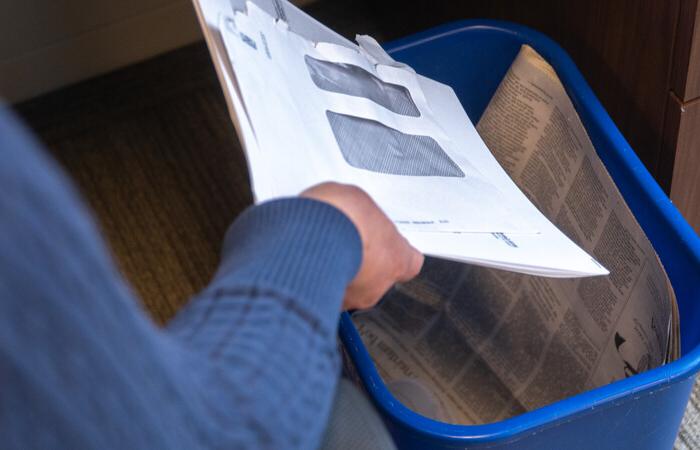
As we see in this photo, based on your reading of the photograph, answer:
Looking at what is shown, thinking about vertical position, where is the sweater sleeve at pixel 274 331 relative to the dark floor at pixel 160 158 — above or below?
above

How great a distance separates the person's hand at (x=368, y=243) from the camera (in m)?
0.41

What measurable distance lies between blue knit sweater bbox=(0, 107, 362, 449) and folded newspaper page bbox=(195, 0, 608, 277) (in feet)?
0.37

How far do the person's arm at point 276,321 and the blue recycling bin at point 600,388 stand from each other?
7.4 inches

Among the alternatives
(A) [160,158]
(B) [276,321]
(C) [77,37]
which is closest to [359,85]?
(B) [276,321]

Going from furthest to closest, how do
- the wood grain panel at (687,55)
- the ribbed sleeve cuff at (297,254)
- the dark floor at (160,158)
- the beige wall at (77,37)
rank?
1. the beige wall at (77,37)
2. the dark floor at (160,158)
3. the wood grain panel at (687,55)
4. the ribbed sleeve cuff at (297,254)

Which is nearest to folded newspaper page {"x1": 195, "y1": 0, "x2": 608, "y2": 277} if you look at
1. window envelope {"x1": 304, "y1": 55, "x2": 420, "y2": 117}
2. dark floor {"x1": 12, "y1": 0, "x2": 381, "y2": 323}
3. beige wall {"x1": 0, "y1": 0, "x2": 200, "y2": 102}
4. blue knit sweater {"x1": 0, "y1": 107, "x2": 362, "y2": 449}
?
window envelope {"x1": 304, "y1": 55, "x2": 420, "y2": 117}

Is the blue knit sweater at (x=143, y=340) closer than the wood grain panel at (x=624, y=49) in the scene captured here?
Yes

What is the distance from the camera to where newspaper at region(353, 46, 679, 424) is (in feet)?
2.22

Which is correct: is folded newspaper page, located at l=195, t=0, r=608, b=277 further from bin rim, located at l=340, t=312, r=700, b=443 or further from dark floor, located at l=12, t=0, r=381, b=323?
dark floor, located at l=12, t=0, r=381, b=323

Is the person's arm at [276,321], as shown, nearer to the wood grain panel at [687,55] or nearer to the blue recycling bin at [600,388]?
the blue recycling bin at [600,388]

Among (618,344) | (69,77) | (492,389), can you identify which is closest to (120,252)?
(69,77)

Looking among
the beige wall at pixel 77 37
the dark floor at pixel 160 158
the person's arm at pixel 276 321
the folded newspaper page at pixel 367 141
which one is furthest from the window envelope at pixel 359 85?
the beige wall at pixel 77 37

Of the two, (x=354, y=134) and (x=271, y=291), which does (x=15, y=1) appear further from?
(x=271, y=291)

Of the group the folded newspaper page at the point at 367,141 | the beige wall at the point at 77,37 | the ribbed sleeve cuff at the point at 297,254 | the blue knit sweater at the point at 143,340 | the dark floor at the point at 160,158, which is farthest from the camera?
the beige wall at the point at 77,37
